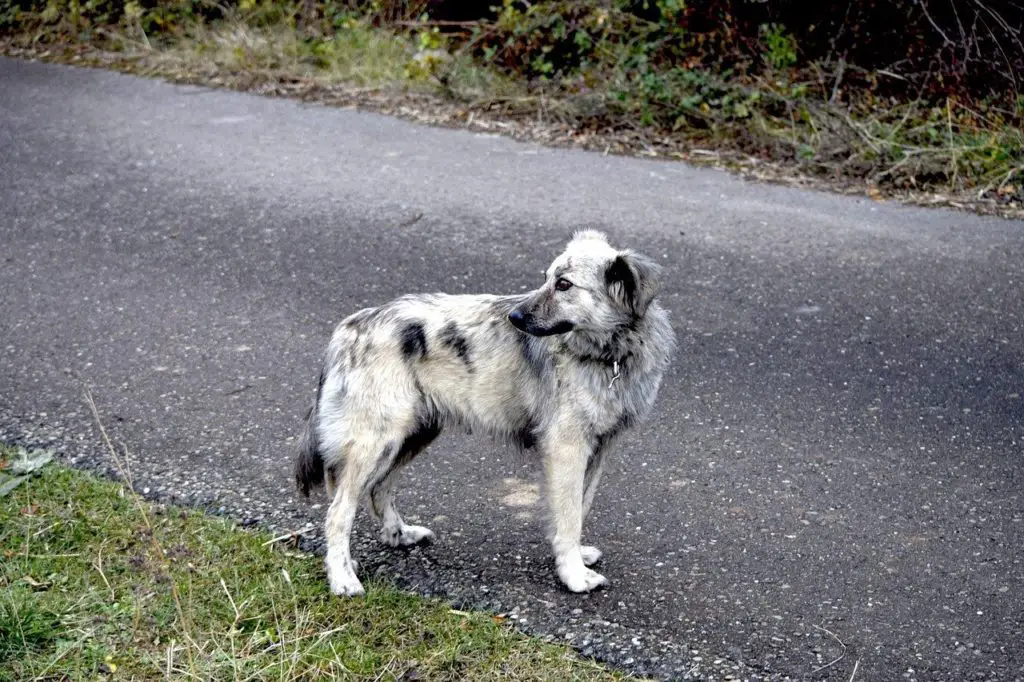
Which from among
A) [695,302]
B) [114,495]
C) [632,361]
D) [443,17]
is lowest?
[114,495]

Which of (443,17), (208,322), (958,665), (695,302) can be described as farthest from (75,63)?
(958,665)

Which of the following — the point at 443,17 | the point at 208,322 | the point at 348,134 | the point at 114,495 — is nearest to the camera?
the point at 114,495

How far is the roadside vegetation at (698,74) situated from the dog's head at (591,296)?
4.81m

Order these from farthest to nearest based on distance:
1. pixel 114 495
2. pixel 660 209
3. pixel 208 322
Answer: pixel 660 209, pixel 208 322, pixel 114 495

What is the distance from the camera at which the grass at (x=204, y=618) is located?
3621 millimetres

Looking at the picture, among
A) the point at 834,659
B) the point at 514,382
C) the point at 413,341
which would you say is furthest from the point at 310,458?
the point at 834,659

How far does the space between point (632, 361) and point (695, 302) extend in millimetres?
2450

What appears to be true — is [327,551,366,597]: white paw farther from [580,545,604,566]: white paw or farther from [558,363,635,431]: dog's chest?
[558,363,635,431]: dog's chest

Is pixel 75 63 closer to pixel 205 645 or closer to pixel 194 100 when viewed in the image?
pixel 194 100

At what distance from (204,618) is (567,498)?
54.2 inches

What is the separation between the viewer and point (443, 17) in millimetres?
11539

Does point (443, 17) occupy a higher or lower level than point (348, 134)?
higher

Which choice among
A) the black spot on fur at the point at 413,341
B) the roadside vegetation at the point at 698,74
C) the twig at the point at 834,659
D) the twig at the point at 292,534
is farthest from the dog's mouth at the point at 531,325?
the roadside vegetation at the point at 698,74

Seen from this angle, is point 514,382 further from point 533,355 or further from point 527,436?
point 527,436
